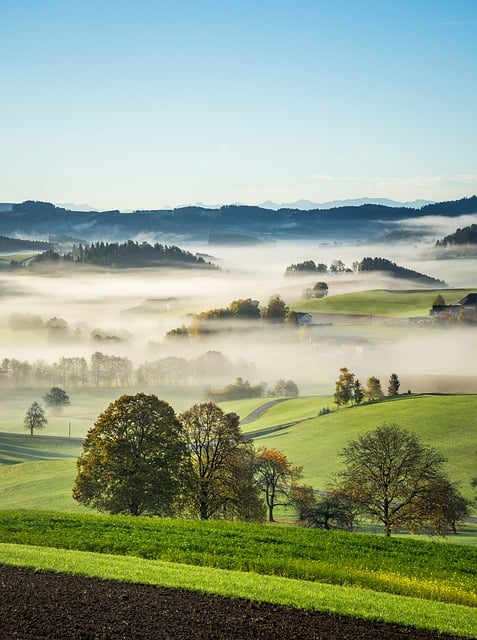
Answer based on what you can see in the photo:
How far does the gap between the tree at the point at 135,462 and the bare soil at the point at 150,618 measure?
78.7ft

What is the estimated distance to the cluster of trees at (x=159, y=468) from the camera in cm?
4800

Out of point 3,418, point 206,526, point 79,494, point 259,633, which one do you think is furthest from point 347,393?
point 259,633

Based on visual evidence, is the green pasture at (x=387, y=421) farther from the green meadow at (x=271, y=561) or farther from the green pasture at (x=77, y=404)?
the green pasture at (x=77, y=404)

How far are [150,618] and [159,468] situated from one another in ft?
91.0

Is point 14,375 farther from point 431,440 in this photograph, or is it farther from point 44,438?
point 431,440

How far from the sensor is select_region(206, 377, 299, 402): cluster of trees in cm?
17675

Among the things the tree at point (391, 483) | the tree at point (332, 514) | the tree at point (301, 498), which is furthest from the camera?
the tree at point (301, 498)

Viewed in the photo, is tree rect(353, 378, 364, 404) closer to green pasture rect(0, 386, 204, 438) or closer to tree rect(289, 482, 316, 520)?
green pasture rect(0, 386, 204, 438)

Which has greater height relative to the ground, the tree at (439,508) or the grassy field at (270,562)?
the grassy field at (270,562)

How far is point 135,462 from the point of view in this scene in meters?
48.7

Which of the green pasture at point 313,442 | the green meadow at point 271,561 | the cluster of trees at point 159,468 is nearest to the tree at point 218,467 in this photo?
the cluster of trees at point 159,468

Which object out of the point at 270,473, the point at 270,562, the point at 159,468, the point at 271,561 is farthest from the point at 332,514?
the point at 270,562

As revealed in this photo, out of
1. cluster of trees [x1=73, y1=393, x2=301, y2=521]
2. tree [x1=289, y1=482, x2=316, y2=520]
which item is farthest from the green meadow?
tree [x1=289, y1=482, x2=316, y2=520]

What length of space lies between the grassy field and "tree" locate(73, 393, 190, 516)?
Result: 1016 cm
